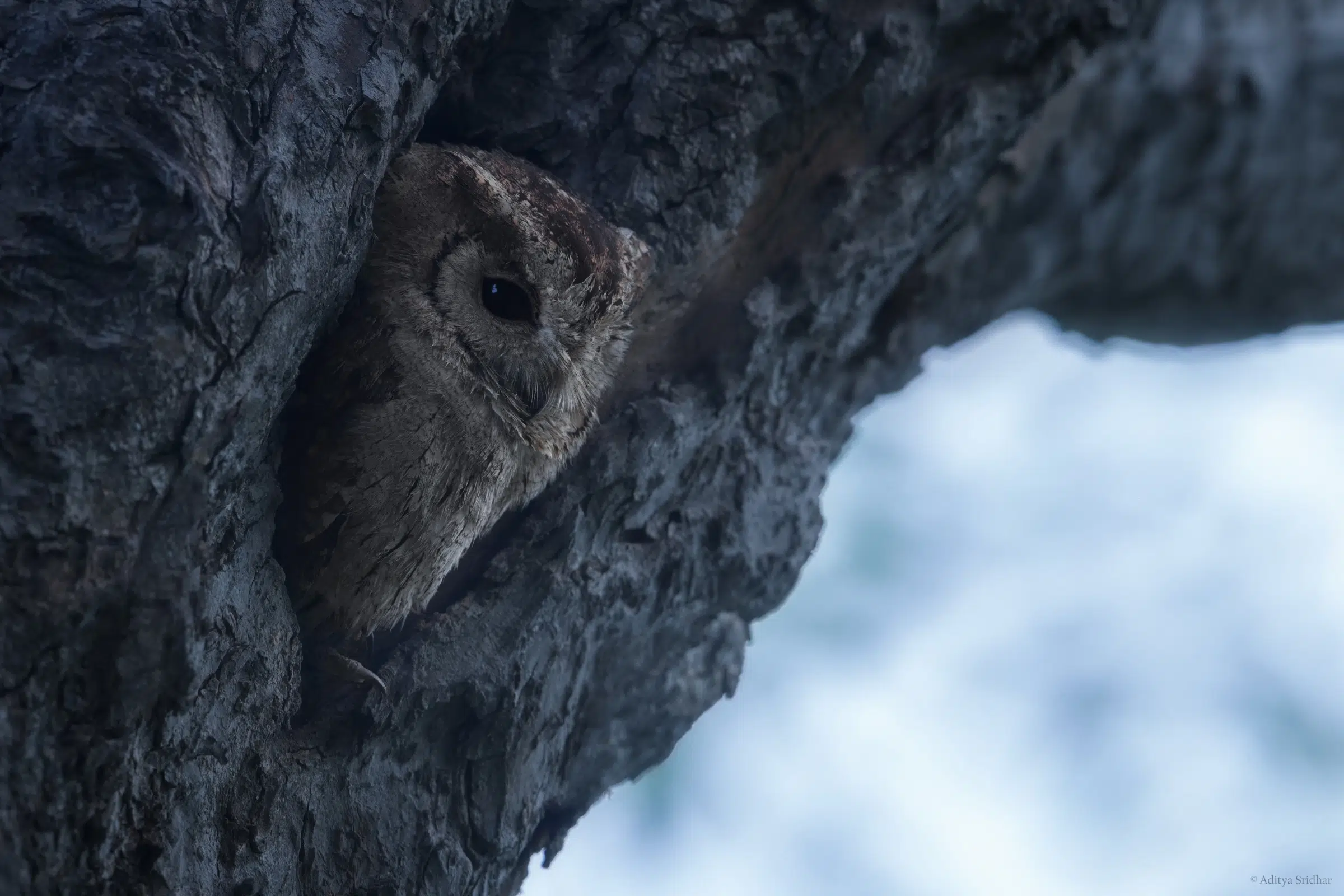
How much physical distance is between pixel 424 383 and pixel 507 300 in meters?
0.18

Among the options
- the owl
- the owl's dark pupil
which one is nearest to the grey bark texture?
the owl

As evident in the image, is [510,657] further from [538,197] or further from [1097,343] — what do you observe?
[1097,343]

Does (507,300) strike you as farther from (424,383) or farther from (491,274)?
(424,383)

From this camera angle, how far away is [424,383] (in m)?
1.55

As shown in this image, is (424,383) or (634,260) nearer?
(424,383)

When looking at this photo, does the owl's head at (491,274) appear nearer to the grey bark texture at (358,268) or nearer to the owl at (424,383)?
A: the owl at (424,383)

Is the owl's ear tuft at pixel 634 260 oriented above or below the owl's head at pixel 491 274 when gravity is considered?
above

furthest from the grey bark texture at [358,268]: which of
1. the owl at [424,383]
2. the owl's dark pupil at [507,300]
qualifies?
the owl's dark pupil at [507,300]

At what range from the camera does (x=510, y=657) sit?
1.64 m

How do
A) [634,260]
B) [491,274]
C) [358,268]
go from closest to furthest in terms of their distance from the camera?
[358,268], [491,274], [634,260]

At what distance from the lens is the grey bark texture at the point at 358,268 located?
3.65 ft

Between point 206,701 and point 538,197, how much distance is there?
81 cm

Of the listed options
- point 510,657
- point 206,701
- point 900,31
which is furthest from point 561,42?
point 206,701

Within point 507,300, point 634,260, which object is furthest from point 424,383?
point 634,260
